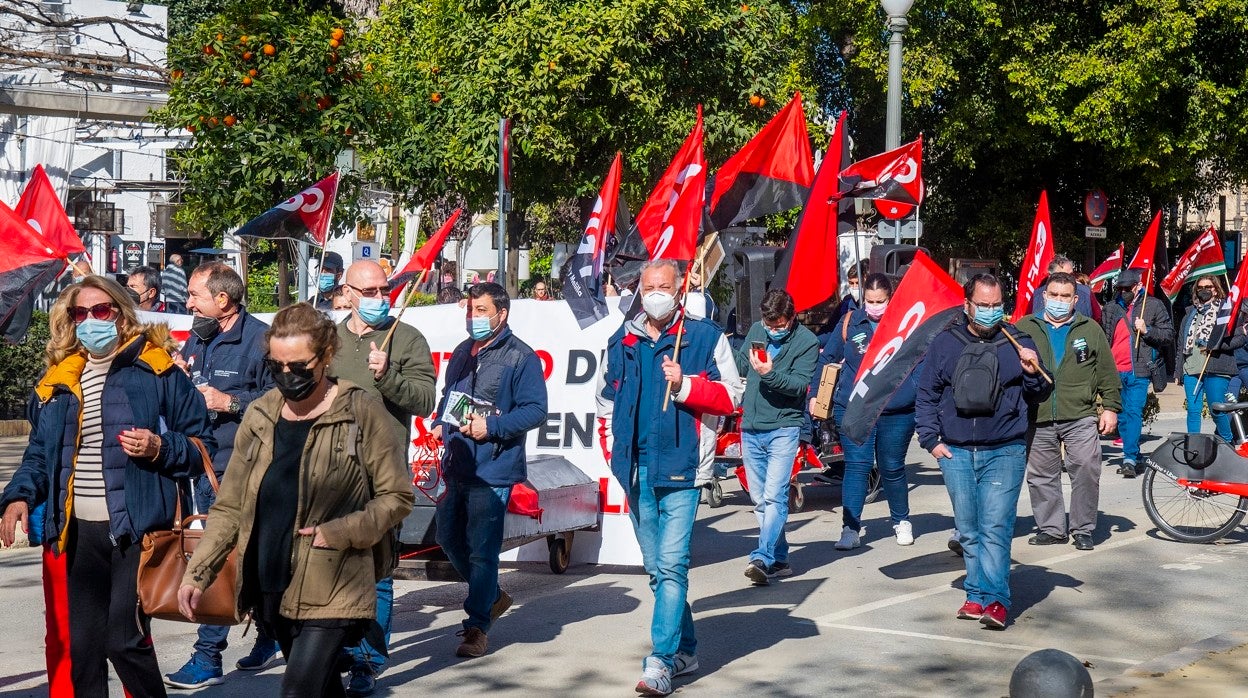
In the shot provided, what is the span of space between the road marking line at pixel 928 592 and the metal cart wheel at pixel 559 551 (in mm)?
1919

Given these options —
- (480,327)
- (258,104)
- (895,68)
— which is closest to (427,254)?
(480,327)

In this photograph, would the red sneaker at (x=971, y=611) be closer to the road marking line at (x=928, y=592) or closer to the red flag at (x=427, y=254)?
the road marking line at (x=928, y=592)

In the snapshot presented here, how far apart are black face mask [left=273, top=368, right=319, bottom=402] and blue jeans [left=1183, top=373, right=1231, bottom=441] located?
11.0 m

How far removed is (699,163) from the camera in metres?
9.32

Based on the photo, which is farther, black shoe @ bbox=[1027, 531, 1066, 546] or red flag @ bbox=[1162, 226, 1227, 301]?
red flag @ bbox=[1162, 226, 1227, 301]

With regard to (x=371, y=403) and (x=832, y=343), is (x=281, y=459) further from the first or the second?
(x=832, y=343)

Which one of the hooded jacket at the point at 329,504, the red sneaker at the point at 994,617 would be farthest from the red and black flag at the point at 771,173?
the hooded jacket at the point at 329,504

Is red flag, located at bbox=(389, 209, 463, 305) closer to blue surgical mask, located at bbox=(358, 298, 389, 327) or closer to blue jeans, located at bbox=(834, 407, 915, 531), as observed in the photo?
blue surgical mask, located at bbox=(358, 298, 389, 327)

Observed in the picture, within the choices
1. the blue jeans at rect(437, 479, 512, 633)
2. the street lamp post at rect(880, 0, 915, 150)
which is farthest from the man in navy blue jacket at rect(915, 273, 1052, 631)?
the street lamp post at rect(880, 0, 915, 150)

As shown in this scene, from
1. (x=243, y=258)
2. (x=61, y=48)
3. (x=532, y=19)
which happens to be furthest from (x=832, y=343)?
(x=61, y=48)

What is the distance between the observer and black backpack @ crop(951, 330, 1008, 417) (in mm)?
7828

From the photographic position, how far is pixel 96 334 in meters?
5.47

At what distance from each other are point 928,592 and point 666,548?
112 inches

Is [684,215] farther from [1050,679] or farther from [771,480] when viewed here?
[1050,679]
